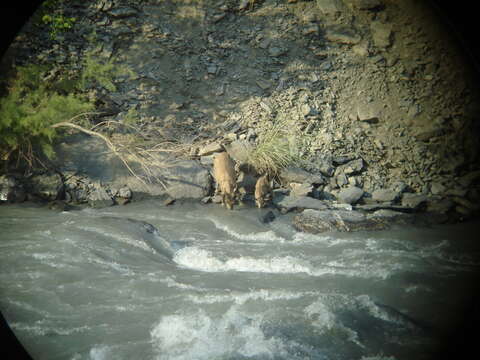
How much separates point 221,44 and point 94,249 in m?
3.45

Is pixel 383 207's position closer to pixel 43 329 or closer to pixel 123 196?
pixel 43 329

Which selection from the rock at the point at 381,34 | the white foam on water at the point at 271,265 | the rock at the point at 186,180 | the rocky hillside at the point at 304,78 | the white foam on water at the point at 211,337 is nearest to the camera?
the white foam on water at the point at 211,337

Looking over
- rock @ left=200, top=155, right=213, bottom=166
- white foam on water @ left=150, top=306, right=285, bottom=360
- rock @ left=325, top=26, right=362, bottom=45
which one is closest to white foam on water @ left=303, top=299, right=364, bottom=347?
white foam on water @ left=150, top=306, right=285, bottom=360

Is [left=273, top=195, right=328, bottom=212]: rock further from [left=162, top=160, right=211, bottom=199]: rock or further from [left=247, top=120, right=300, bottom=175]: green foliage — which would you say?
[left=162, top=160, right=211, bottom=199]: rock

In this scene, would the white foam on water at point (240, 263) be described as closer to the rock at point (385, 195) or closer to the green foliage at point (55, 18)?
the rock at point (385, 195)

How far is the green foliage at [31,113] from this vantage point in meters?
2.99

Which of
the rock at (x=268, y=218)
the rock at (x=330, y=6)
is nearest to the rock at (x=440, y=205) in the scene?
the rock at (x=330, y=6)

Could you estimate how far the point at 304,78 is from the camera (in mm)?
4371

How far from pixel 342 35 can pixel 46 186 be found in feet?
11.7

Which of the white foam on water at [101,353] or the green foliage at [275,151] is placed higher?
the green foliage at [275,151]

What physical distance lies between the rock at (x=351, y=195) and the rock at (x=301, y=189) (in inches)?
18.1

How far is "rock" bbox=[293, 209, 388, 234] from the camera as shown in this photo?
126 inches

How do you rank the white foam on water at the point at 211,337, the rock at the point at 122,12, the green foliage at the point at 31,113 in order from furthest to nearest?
1. the rock at the point at 122,12
2. the green foliage at the point at 31,113
3. the white foam on water at the point at 211,337

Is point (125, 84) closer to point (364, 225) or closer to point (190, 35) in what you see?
point (190, 35)
